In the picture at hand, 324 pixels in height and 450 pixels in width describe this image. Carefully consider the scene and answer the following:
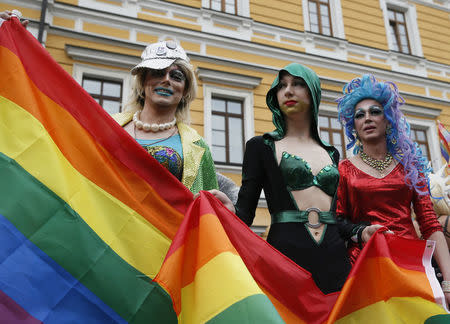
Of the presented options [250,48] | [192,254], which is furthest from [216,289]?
[250,48]

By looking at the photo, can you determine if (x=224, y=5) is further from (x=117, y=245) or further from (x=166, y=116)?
(x=117, y=245)

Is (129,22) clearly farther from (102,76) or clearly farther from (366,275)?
(366,275)

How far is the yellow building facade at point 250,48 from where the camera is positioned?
9070mm

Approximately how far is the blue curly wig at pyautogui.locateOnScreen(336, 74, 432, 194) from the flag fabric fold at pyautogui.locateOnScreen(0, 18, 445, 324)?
0.72 meters

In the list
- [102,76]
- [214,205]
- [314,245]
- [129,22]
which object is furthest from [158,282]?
[129,22]

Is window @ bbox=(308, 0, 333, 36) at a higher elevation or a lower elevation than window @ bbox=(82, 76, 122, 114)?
higher

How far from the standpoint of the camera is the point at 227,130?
32.6 ft

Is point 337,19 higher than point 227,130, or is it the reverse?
point 337,19

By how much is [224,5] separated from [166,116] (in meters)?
9.08

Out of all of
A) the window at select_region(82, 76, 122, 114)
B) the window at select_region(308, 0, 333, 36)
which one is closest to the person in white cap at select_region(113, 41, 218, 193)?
the window at select_region(82, 76, 122, 114)

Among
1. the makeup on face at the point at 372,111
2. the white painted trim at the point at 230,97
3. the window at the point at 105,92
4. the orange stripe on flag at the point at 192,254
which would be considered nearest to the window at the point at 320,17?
the white painted trim at the point at 230,97

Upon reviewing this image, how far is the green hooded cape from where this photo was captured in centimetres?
250

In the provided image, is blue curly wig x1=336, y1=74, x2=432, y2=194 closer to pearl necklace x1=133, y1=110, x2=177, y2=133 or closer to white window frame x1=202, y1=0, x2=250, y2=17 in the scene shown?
pearl necklace x1=133, y1=110, x2=177, y2=133

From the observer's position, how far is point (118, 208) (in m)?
2.07
